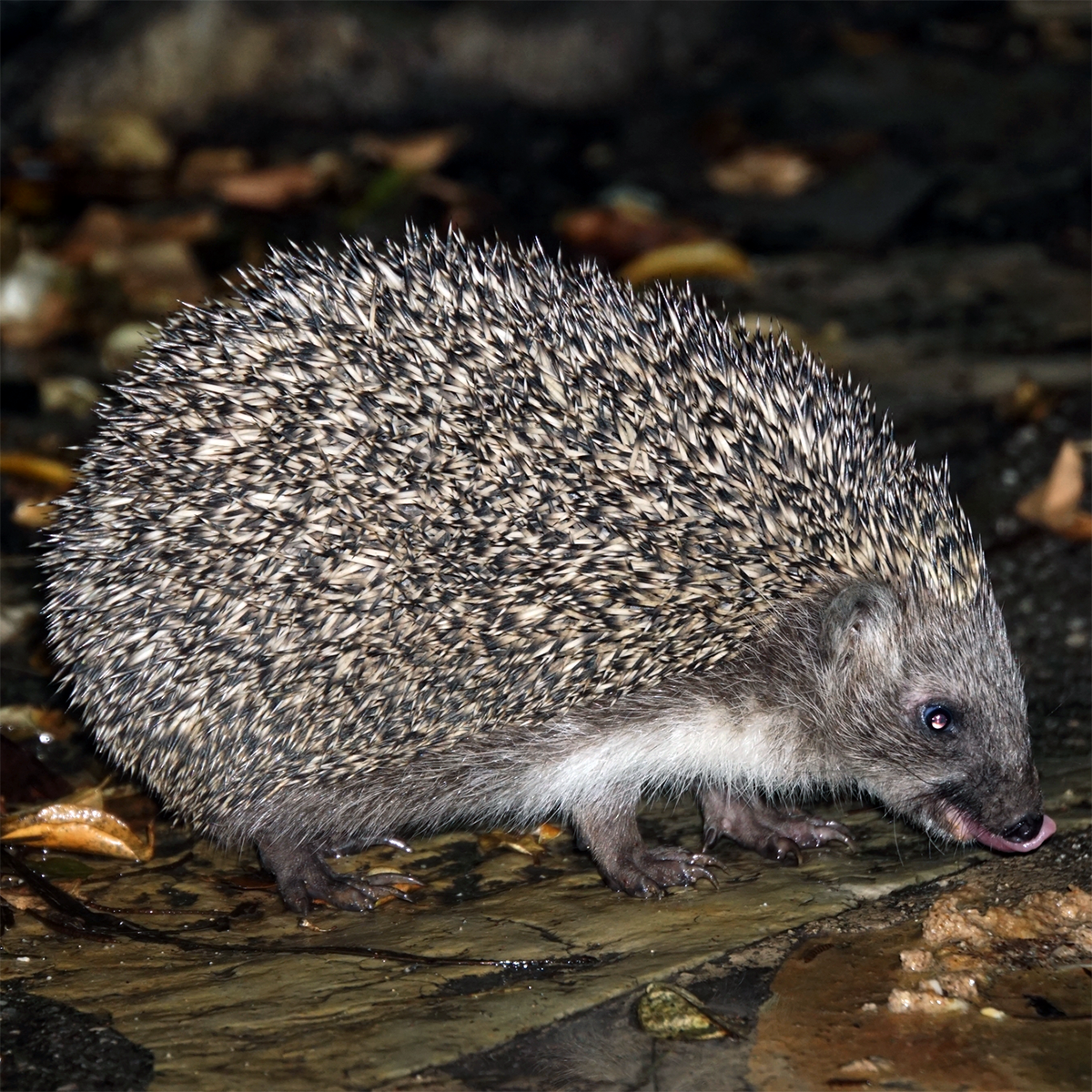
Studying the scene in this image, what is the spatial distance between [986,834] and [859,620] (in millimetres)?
758

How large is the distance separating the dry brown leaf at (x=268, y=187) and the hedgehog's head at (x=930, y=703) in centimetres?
686

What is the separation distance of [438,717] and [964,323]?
552cm

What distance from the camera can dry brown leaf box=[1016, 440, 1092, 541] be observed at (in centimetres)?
692

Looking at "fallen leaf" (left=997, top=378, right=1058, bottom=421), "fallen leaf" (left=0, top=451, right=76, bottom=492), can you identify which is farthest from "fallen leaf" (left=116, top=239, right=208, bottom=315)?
"fallen leaf" (left=997, top=378, right=1058, bottom=421)

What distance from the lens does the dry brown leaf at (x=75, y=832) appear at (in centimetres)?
513

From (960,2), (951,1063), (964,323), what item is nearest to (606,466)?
(951,1063)

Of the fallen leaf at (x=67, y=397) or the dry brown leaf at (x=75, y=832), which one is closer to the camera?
the dry brown leaf at (x=75, y=832)

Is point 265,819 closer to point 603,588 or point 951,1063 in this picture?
point 603,588

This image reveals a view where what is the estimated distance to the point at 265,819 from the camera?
5.04 meters

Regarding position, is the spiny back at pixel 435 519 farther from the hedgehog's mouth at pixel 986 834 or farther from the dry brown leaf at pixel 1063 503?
the dry brown leaf at pixel 1063 503

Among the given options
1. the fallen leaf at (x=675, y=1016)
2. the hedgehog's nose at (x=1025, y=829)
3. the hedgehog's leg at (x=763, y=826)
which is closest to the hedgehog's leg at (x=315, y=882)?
the hedgehog's leg at (x=763, y=826)

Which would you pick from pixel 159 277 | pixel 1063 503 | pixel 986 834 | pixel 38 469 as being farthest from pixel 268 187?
pixel 986 834

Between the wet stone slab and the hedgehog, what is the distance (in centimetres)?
15

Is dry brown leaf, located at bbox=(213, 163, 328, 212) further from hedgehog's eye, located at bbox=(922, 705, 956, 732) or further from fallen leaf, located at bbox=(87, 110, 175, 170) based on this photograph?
hedgehog's eye, located at bbox=(922, 705, 956, 732)
